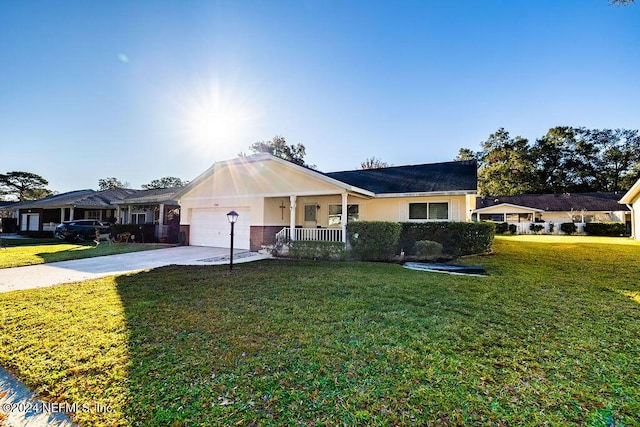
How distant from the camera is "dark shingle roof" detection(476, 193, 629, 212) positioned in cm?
2947

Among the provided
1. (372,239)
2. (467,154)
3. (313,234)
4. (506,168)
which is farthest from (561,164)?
(313,234)

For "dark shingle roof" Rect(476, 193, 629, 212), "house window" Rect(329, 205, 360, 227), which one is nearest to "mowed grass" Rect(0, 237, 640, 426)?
"house window" Rect(329, 205, 360, 227)

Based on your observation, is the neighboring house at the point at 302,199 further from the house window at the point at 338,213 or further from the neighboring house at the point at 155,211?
the neighboring house at the point at 155,211

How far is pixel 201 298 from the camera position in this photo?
5.70 m

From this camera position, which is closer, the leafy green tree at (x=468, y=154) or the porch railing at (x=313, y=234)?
the porch railing at (x=313, y=234)

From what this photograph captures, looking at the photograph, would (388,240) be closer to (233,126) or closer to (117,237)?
(233,126)

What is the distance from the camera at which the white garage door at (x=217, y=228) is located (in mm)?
14281

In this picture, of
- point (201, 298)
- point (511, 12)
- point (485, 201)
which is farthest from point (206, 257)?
point (485, 201)

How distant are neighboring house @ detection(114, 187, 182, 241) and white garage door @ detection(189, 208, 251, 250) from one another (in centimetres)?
323

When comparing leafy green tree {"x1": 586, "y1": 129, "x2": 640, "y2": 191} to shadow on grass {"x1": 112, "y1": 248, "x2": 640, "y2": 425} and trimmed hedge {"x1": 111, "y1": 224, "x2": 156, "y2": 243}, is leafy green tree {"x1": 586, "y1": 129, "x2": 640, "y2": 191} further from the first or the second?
trimmed hedge {"x1": 111, "y1": 224, "x2": 156, "y2": 243}

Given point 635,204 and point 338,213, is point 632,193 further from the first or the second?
point 338,213

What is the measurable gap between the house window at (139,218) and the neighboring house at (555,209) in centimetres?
3172

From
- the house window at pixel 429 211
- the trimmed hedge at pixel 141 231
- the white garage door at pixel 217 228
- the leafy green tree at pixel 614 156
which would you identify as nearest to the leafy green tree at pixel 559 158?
the leafy green tree at pixel 614 156

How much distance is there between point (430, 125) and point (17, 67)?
62.0 ft
